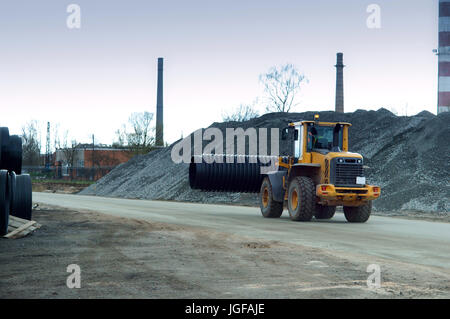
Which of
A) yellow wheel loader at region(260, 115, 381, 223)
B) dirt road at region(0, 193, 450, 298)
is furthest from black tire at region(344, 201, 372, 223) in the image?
dirt road at region(0, 193, 450, 298)

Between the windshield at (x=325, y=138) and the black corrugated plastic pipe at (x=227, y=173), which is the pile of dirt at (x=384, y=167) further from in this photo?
the windshield at (x=325, y=138)

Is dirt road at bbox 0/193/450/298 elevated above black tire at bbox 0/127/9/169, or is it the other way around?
black tire at bbox 0/127/9/169

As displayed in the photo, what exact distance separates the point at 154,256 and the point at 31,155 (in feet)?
289

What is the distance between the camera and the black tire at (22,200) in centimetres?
1695

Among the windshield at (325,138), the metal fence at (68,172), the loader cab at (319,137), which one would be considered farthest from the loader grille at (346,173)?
the metal fence at (68,172)

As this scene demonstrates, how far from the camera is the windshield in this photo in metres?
20.1

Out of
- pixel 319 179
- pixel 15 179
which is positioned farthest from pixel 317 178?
pixel 15 179

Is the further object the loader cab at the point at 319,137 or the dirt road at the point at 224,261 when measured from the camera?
the loader cab at the point at 319,137

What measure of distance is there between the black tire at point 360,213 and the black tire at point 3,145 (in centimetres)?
1067

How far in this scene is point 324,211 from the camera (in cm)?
2167

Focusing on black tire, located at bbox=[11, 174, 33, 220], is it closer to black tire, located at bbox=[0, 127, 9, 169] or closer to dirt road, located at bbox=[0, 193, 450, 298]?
black tire, located at bbox=[0, 127, 9, 169]

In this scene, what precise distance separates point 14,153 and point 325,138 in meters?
9.45

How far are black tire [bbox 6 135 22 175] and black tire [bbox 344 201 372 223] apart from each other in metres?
10.3
